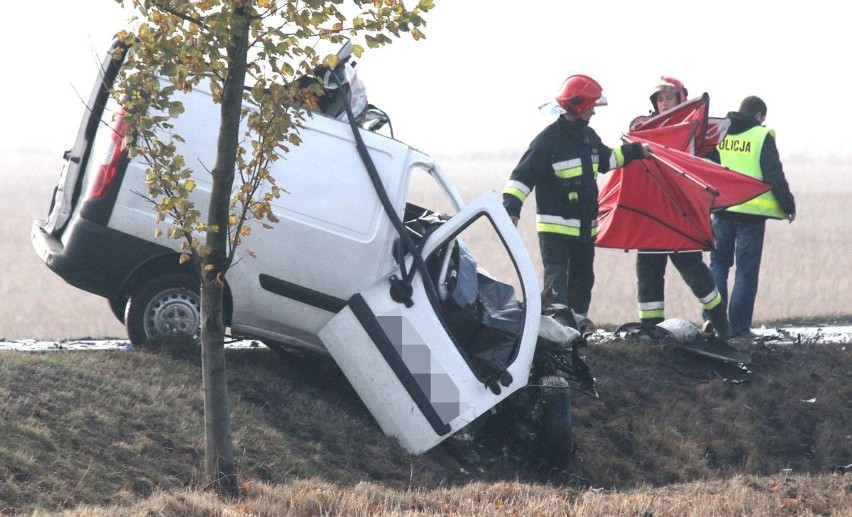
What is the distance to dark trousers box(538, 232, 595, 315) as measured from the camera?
9945mm

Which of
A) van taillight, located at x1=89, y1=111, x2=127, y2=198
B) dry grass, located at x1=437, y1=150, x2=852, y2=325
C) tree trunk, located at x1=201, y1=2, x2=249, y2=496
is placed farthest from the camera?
dry grass, located at x1=437, y1=150, x2=852, y2=325

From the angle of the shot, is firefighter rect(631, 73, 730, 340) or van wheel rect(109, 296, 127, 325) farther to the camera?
firefighter rect(631, 73, 730, 340)

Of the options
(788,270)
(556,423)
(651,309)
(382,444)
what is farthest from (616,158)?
(788,270)

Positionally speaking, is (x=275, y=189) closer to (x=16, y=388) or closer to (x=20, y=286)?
(x=16, y=388)

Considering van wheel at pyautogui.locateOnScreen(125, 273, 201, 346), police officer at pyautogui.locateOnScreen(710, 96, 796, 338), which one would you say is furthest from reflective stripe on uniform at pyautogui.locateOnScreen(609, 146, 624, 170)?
van wheel at pyautogui.locateOnScreen(125, 273, 201, 346)

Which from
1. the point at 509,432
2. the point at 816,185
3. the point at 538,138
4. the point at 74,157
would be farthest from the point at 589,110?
the point at 816,185

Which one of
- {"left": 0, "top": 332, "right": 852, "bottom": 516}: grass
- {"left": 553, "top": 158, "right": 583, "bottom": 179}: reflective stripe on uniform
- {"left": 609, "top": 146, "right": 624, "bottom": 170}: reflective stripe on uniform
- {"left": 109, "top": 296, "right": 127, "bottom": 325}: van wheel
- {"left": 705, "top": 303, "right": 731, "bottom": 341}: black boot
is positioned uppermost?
{"left": 609, "top": 146, "right": 624, "bottom": 170}: reflective stripe on uniform

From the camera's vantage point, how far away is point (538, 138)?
32.5 feet

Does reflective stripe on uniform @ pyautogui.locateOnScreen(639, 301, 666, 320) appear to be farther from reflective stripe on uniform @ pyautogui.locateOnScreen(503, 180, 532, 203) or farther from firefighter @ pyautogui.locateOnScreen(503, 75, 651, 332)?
reflective stripe on uniform @ pyautogui.locateOnScreen(503, 180, 532, 203)

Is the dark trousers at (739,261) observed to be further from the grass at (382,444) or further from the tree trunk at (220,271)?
the tree trunk at (220,271)

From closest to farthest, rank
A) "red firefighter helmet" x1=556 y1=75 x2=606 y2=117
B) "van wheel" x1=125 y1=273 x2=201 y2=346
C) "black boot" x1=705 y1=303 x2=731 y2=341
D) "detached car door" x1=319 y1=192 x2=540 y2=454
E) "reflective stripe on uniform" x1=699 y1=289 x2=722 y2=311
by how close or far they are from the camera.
→ "detached car door" x1=319 y1=192 x2=540 y2=454 < "van wheel" x1=125 y1=273 x2=201 y2=346 < "red firefighter helmet" x1=556 y1=75 x2=606 y2=117 < "reflective stripe on uniform" x1=699 y1=289 x2=722 y2=311 < "black boot" x1=705 y1=303 x2=731 y2=341

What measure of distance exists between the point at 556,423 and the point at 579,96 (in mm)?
2754

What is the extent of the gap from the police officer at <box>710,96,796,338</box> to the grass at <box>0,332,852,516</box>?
90cm

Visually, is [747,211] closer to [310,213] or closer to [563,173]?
[563,173]
